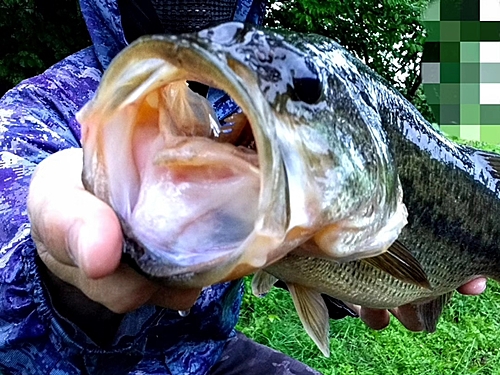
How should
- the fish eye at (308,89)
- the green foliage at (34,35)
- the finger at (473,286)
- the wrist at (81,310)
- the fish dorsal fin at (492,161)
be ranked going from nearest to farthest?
the fish eye at (308,89) < the wrist at (81,310) < the fish dorsal fin at (492,161) < the finger at (473,286) < the green foliage at (34,35)

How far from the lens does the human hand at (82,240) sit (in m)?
0.90

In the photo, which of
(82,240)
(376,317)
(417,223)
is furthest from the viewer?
(376,317)

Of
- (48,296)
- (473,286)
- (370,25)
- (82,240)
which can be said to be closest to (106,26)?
(48,296)

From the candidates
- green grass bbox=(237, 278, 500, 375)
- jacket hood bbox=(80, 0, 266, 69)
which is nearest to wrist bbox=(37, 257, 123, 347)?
jacket hood bbox=(80, 0, 266, 69)

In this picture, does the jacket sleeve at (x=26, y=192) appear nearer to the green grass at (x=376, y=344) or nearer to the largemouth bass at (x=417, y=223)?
the largemouth bass at (x=417, y=223)

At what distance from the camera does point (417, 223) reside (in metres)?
1.71

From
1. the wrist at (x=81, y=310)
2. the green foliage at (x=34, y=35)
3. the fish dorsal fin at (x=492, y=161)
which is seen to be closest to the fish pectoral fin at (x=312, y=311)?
the wrist at (x=81, y=310)

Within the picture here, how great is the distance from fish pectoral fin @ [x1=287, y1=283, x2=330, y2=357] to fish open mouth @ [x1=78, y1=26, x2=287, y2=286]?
72 cm

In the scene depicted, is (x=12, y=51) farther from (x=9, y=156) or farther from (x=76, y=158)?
(x=76, y=158)

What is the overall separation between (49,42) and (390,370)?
333cm

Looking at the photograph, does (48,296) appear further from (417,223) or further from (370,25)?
(370,25)

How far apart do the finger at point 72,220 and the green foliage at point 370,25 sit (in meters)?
4.68

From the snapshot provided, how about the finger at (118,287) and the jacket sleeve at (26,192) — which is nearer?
the finger at (118,287)

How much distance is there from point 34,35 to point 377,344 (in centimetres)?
330
